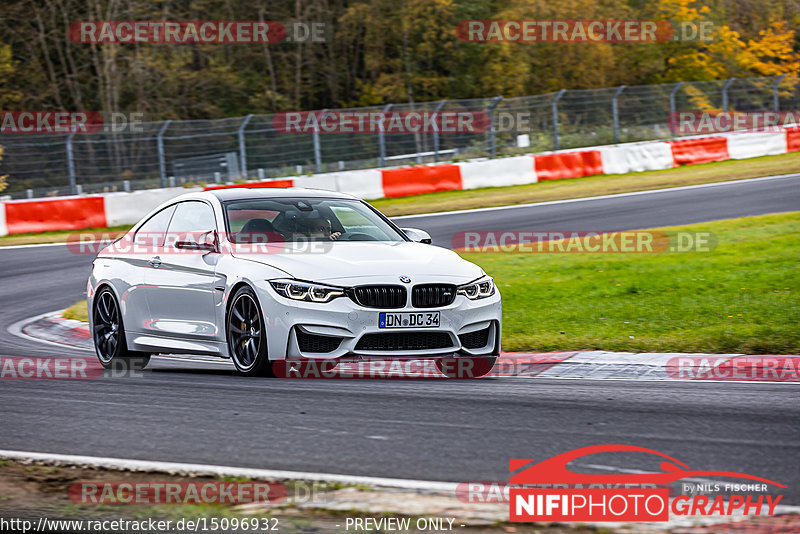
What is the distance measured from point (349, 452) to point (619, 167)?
2538 centimetres

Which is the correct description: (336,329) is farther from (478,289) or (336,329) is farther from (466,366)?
(466,366)

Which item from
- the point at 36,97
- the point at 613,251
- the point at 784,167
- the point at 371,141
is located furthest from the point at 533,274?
the point at 36,97

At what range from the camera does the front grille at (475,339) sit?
8391 millimetres

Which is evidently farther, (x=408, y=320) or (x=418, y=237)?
(x=418, y=237)

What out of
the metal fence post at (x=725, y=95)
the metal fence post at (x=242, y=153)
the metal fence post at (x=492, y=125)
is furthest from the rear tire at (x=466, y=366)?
the metal fence post at (x=725, y=95)

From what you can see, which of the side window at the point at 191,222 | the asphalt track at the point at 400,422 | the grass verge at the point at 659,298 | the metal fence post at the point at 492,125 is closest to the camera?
the asphalt track at the point at 400,422

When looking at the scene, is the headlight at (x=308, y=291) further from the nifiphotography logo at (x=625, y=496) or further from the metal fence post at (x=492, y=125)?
the metal fence post at (x=492, y=125)

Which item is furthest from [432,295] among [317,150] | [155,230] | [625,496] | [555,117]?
[555,117]

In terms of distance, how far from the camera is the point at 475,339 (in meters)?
8.49

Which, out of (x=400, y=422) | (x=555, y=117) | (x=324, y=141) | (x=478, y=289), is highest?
(x=555, y=117)

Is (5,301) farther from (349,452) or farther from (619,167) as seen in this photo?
(619,167)

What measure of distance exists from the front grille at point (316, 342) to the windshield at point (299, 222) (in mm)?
1158

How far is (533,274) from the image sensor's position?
567 inches

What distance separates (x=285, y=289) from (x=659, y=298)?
514 centimetres
